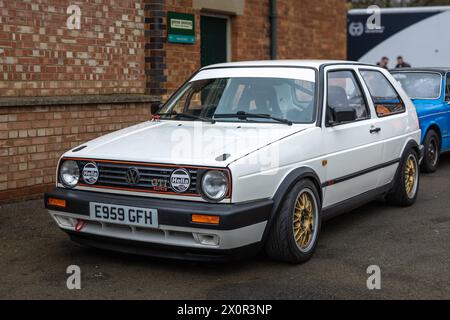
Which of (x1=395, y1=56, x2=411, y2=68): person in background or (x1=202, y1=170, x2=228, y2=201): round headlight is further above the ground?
(x1=395, y1=56, x2=411, y2=68): person in background

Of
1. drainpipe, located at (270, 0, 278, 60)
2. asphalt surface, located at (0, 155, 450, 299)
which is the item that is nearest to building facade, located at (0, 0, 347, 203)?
drainpipe, located at (270, 0, 278, 60)

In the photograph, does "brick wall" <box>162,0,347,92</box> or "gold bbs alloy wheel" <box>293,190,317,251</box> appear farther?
"brick wall" <box>162,0,347,92</box>

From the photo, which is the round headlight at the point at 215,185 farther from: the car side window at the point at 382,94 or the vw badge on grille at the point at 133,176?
the car side window at the point at 382,94

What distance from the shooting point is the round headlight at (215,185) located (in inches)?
182

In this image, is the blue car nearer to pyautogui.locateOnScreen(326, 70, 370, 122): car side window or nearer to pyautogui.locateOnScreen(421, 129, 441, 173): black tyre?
pyautogui.locateOnScreen(421, 129, 441, 173): black tyre

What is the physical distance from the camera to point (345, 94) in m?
6.28

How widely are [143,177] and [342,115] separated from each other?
1.87 meters

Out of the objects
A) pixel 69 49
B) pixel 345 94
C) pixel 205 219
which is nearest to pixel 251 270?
pixel 205 219

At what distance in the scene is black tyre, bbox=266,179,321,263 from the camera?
4984 mm

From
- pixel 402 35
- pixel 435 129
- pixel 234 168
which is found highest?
pixel 402 35

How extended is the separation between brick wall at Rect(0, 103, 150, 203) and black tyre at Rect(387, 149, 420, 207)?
154 inches

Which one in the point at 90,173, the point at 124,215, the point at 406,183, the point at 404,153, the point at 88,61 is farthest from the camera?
the point at 88,61

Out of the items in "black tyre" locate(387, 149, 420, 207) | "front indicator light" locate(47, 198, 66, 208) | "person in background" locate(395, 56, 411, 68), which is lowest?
"black tyre" locate(387, 149, 420, 207)

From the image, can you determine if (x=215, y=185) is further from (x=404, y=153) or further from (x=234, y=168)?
(x=404, y=153)
